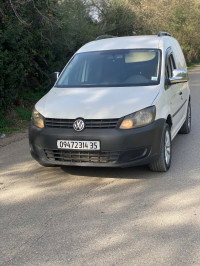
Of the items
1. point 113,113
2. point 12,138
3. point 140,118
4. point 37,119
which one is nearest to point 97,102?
point 113,113

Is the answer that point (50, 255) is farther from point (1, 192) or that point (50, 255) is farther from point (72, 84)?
point (72, 84)

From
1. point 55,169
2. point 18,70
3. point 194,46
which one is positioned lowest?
point 194,46

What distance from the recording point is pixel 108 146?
5.00 metres

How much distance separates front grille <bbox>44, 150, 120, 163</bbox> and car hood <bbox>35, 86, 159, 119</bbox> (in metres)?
0.47

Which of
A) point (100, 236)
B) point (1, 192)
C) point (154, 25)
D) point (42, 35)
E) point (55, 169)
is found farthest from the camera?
point (154, 25)

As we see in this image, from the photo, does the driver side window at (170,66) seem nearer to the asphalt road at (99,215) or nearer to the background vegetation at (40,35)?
the asphalt road at (99,215)

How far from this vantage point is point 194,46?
40938 mm

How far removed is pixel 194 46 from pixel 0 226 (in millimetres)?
39703

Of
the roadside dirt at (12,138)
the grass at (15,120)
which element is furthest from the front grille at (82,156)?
the grass at (15,120)

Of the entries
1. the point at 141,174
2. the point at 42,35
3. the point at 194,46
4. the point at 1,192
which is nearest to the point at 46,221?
the point at 1,192

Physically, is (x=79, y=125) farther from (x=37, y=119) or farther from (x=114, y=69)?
(x=114, y=69)

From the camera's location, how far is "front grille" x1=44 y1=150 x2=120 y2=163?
201 inches

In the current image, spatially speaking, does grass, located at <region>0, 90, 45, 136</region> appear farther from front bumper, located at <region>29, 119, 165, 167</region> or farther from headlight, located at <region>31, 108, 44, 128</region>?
front bumper, located at <region>29, 119, 165, 167</region>

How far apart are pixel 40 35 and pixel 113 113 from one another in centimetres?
735
